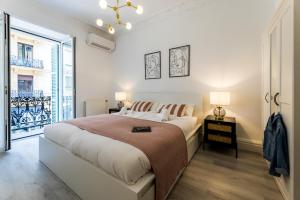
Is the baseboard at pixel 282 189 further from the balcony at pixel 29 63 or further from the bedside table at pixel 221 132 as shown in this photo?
the balcony at pixel 29 63

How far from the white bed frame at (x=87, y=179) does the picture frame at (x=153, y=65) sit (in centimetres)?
264

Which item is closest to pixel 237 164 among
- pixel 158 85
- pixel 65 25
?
pixel 158 85

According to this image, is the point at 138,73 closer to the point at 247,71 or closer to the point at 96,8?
the point at 96,8

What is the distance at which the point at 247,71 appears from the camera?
2.66 meters

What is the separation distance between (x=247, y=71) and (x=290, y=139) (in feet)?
5.43

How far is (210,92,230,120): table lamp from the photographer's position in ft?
8.35

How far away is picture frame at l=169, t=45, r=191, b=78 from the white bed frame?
2573 millimetres

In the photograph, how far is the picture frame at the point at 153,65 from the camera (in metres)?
3.72

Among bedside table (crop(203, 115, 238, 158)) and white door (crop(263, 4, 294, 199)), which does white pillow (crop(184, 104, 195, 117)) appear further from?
white door (crop(263, 4, 294, 199))

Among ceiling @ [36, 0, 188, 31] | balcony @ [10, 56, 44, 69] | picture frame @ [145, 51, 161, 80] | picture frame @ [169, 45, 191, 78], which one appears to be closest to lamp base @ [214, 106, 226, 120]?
picture frame @ [169, 45, 191, 78]

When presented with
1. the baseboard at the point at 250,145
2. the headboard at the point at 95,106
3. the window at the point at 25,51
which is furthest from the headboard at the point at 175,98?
the window at the point at 25,51

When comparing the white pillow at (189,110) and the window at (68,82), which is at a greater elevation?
the window at (68,82)

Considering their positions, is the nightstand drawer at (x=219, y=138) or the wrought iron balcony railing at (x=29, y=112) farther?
the wrought iron balcony railing at (x=29, y=112)

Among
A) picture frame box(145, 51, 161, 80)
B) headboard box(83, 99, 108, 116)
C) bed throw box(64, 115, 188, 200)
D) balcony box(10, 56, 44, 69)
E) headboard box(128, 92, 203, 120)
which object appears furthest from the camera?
balcony box(10, 56, 44, 69)
